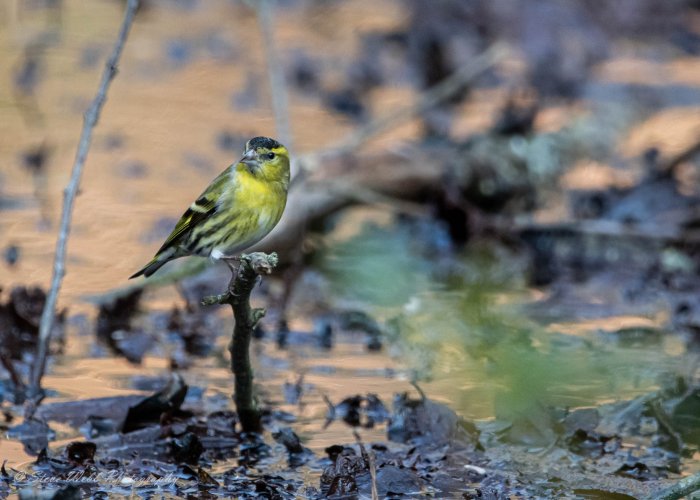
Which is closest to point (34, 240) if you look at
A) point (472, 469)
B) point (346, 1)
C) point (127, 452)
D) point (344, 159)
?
point (344, 159)

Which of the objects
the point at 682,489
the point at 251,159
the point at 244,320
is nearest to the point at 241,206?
the point at 251,159

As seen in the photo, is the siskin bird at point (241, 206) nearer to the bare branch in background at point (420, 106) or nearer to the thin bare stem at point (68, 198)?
the thin bare stem at point (68, 198)

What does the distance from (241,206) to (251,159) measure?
19 centimetres

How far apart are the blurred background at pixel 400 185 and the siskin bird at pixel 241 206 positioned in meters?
0.48

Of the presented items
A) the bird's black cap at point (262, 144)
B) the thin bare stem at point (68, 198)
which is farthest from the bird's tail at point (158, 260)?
the bird's black cap at point (262, 144)

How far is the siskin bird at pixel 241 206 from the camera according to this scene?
4273mm

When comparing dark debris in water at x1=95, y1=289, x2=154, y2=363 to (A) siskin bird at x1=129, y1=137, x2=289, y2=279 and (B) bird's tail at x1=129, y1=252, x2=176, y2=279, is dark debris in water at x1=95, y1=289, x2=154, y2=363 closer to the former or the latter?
(B) bird's tail at x1=129, y1=252, x2=176, y2=279

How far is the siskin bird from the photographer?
168 inches

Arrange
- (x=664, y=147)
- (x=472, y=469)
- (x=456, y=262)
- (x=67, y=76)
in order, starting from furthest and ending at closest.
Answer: (x=67, y=76)
(x=664, y=147)
(x=456, y=262)
(x=472, y=469)

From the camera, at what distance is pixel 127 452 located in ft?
14.9

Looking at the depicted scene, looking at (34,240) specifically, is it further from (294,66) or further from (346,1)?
(346,1)

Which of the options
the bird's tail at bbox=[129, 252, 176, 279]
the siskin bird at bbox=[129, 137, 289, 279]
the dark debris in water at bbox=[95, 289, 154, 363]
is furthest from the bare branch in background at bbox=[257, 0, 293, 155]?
the siskin bird at bbox=[129, 137, 289, 279]

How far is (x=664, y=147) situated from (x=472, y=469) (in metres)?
4.98

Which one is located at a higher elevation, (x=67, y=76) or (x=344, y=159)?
(x=67, y=76)
